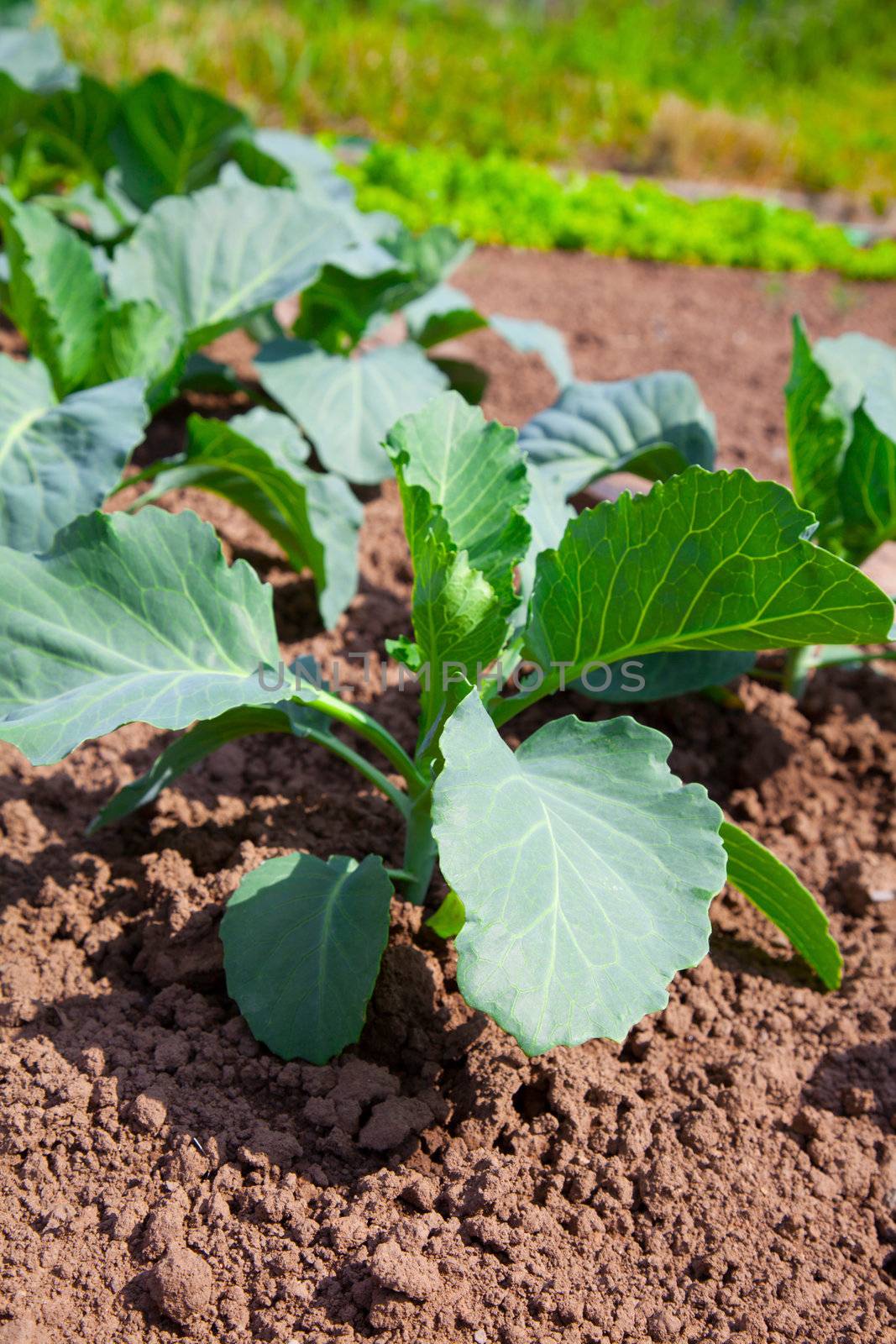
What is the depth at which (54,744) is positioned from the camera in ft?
4.85

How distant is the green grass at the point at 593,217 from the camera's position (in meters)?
5.12

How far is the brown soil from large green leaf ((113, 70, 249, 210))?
2044 millimetres

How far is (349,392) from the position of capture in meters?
2.87

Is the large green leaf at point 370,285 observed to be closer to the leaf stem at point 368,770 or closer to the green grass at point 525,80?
the leaf stem at point 368,770

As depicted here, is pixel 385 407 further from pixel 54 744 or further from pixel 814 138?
pixel 814 138

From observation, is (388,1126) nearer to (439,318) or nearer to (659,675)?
(659,675)

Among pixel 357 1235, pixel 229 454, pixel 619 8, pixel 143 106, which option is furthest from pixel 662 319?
pixel 619 8

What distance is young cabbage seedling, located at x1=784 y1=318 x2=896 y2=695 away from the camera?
2281mm

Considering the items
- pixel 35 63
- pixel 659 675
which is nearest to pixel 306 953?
pixel 659 675

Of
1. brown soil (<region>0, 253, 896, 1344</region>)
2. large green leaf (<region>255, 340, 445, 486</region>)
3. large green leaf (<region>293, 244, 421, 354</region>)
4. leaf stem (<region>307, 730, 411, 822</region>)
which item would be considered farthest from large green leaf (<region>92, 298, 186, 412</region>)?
leaf stem (<region>307, 730, 411, 822</region>)

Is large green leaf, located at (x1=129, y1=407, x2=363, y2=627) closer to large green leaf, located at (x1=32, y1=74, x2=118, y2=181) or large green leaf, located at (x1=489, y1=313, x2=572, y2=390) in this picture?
large green leaf, located at (x1=489, y1=313, x2=572, y2=390)

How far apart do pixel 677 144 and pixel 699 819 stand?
653cm

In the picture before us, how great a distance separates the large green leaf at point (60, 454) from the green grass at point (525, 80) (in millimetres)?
4039

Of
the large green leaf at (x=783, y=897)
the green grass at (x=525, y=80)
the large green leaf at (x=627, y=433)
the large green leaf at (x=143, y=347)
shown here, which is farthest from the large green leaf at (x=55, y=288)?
the green grass at (x=525, y=80)
